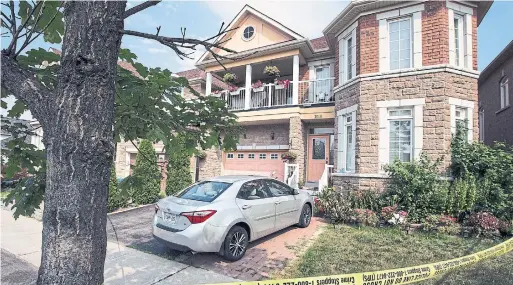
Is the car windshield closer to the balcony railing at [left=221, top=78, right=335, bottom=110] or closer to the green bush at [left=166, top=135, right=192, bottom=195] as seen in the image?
the green bush at [left=166, top=135, right=192, bottom=195]

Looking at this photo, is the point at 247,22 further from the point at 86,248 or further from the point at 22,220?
the point at 86,248

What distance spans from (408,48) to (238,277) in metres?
8.35

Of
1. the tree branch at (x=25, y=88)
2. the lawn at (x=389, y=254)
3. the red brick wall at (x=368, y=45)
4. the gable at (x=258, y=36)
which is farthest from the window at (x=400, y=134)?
the tree branch at (x=25, y=88)

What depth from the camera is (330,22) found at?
10391 millimetres

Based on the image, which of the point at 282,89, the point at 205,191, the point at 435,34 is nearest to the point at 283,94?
the point at 282,89

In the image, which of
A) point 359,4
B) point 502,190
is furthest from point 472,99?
point 359,4

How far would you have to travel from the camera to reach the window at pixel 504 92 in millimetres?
12531

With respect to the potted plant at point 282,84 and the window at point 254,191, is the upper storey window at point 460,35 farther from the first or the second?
the window at point 254,191

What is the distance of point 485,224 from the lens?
6.17 meters

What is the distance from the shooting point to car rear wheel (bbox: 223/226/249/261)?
4848 millimetres

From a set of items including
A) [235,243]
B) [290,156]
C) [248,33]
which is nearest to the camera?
[235,243]

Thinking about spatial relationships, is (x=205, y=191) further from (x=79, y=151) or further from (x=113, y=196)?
(x=113, y=196)

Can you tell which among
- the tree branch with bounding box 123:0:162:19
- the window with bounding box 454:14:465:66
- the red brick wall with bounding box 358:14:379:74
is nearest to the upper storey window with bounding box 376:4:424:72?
the red brick wall with bounding box 358:14:379:74

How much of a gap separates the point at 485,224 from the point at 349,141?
4.45 m
